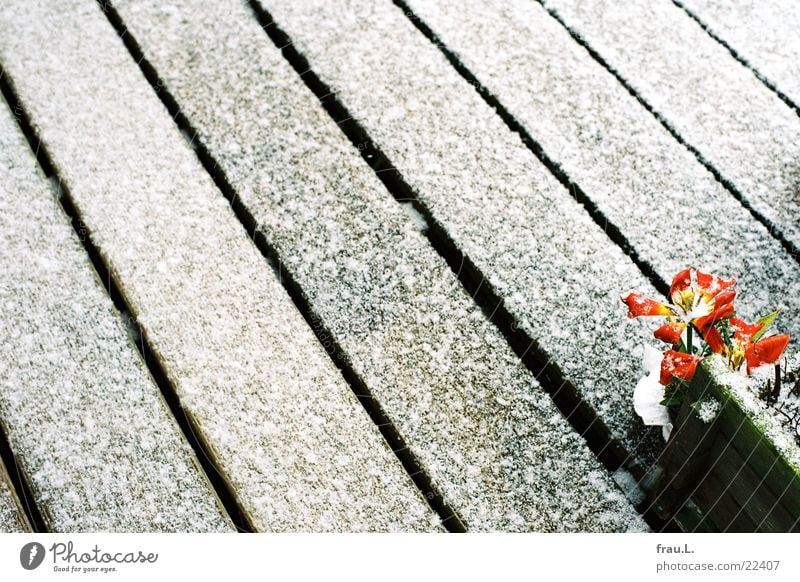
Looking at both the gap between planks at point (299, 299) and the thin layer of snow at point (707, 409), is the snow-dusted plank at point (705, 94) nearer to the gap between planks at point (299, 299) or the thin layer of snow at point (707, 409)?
the thin layer of snow at point (707, 409)

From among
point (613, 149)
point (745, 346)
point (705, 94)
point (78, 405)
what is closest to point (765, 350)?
point (745, 346)

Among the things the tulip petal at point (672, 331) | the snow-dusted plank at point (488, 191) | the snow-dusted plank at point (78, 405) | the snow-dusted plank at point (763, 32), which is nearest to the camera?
the tulip petal at point (672, 331)

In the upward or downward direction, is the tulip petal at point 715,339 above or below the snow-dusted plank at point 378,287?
above

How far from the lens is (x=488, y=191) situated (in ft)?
3.54

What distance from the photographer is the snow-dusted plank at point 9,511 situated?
0.82 m

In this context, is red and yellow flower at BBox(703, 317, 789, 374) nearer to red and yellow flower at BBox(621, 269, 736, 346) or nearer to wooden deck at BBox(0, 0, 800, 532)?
red and yellow flower at BBox(621, 269, 736, 346)

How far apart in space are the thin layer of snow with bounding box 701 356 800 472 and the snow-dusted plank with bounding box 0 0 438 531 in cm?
37


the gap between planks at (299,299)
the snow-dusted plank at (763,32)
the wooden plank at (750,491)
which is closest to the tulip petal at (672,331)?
the wooden plank at (750,491)

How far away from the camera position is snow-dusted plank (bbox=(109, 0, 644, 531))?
0.87 meters

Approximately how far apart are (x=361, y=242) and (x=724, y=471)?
0.55 metres

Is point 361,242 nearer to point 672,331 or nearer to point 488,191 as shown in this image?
point 488,191

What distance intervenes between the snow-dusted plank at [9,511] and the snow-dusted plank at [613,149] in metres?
0.87

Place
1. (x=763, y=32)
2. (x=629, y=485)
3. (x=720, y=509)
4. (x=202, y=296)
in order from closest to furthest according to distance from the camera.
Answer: (x=720, y=509), (x=629, y=485), (x=202, y=296), (x=763, y=32)

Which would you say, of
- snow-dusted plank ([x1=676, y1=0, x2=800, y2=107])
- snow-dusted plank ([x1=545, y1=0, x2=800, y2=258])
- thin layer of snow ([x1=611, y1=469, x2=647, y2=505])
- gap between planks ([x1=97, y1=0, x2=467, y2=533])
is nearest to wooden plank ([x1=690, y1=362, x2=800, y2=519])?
thin layer of snow ([x1=611, y1=469, x2=647, y2=505])
